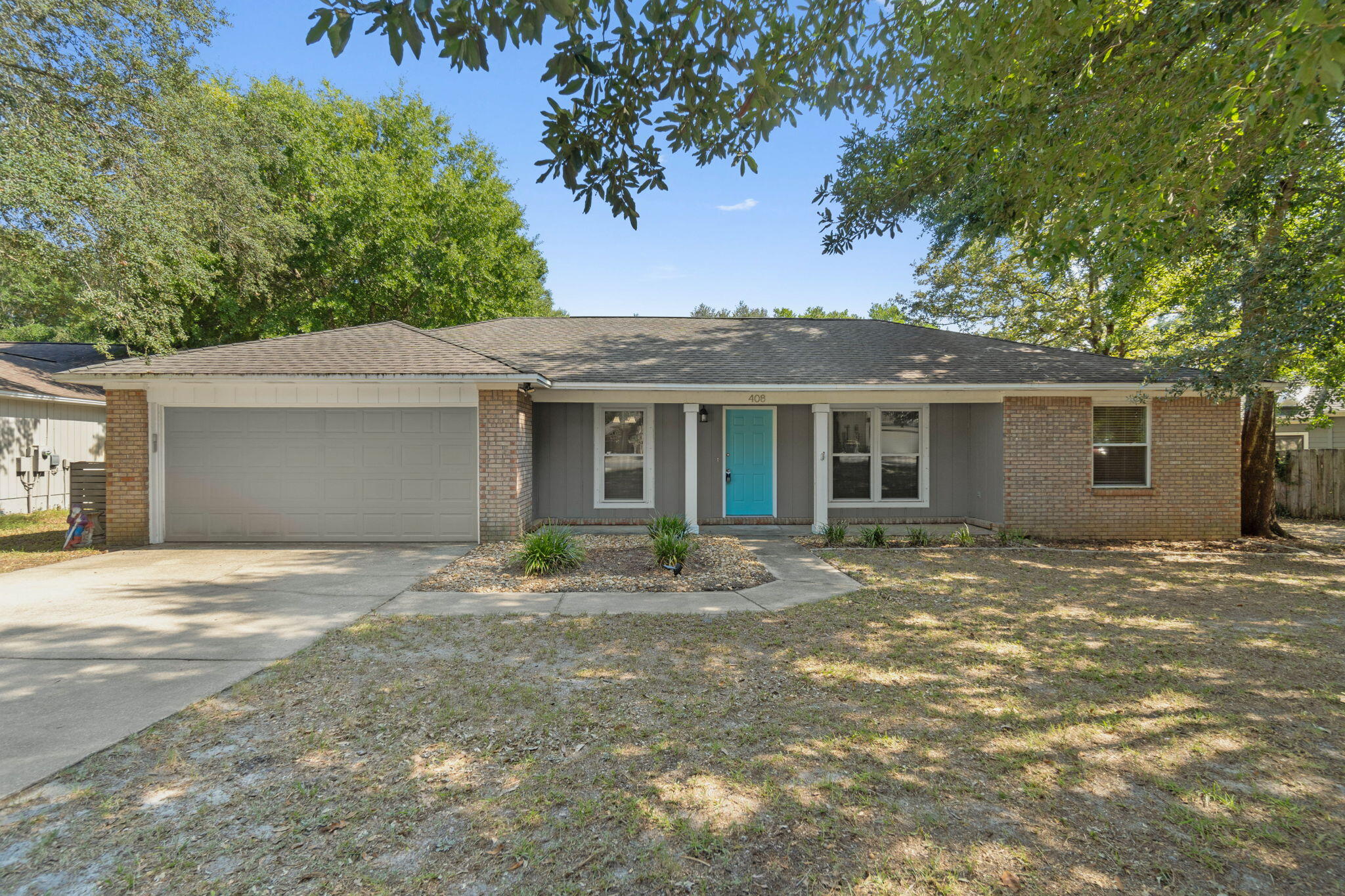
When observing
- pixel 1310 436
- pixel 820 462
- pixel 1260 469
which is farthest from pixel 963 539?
pixel 1310 436

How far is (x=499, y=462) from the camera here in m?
9.52

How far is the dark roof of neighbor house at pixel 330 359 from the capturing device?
30.0 ft

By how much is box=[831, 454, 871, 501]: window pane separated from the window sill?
3786 millimetres

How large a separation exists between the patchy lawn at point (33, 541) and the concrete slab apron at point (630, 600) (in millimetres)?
6032

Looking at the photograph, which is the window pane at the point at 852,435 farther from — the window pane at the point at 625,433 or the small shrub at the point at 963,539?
the window pane at the point at 625,433

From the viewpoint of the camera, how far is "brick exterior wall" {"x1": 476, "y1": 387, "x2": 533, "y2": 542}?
9.51 metres

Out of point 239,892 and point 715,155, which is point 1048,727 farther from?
point 715,155

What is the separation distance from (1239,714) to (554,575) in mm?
6227

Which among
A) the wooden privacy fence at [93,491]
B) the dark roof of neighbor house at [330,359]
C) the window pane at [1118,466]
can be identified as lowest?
the wooden privacy fence at [93,491]

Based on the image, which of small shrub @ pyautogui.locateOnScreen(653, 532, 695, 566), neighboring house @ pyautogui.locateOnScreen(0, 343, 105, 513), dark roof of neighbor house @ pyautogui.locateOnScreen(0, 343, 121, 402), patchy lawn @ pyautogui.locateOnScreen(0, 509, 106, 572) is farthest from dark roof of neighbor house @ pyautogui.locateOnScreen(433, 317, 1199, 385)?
neighboring house @ pyautogui.locateOnScreen(0, 343, 105, 513)

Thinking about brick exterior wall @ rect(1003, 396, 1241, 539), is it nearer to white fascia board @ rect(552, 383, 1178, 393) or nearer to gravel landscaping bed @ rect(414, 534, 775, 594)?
white fascia board @ rect(552, 383, 1178, 393)

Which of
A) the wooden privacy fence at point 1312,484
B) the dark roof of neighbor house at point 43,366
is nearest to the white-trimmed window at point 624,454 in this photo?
the dark roof of neighbor house at point 43,366

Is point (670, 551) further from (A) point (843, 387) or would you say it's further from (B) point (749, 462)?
(A) point (843, 387)

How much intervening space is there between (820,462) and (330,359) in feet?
27.4
